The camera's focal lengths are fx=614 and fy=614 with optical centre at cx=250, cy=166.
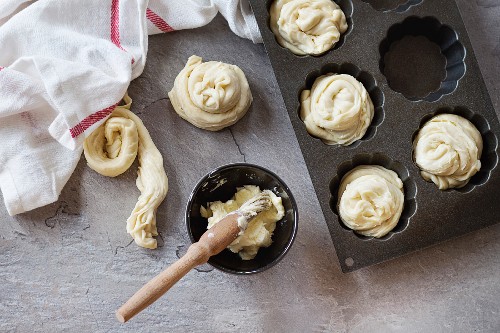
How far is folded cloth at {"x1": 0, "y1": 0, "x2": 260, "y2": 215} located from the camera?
1613mm

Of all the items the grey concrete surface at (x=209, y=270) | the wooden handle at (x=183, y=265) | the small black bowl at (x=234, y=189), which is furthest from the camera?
the grey concrete surface at (x=209, y=270)

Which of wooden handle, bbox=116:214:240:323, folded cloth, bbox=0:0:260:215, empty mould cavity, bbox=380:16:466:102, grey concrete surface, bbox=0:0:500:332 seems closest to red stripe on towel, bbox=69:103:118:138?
folded cloth, bbox=0:0:260:215

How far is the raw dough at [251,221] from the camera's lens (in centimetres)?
160

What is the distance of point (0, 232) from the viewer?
171 cm

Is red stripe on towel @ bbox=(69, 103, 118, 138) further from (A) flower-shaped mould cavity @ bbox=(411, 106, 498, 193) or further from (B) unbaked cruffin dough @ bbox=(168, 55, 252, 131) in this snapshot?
(A) flower-shaped mould cavity @ bbox=(411, 106, 498, 193)

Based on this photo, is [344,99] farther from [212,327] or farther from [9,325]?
[9,325]

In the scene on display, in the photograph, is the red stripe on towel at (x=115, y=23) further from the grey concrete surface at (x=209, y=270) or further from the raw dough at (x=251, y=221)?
the raw dough at (x=251, y=221)

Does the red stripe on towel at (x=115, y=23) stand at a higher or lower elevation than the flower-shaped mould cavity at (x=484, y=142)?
higher

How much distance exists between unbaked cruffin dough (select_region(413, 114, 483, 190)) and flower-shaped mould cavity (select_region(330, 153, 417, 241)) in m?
0.05

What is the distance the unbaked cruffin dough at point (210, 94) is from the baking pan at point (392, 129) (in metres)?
0.13

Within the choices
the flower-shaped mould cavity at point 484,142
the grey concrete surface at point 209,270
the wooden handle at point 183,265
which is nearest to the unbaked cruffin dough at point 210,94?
the grey concrete surface at point 209,270

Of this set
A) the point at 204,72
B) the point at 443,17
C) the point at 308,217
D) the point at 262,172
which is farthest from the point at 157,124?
the point at 443,17

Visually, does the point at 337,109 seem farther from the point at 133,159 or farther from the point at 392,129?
the point at 133,159

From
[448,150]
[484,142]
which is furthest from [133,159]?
[484,142]
